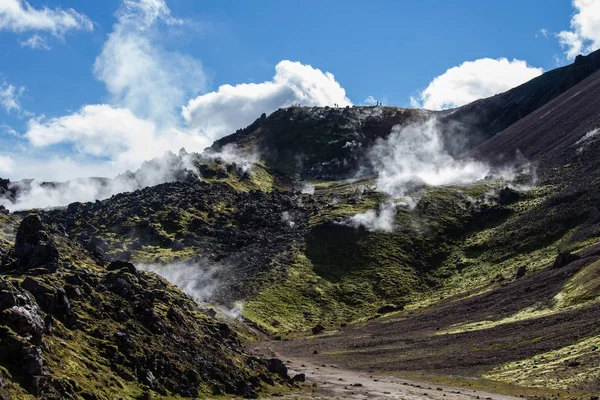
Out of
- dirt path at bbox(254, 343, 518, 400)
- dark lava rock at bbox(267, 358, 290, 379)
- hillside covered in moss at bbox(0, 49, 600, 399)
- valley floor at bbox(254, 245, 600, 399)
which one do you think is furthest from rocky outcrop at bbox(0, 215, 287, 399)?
valley floor at bbox(254, 245, 600, 399)

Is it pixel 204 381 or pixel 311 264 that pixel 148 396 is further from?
pixel 311 264

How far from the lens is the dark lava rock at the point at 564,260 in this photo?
142 meters

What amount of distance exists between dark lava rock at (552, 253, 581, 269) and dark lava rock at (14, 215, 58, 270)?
408 feet

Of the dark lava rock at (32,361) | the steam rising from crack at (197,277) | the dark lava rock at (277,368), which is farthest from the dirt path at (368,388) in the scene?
the steam rising from crack at (197,277)

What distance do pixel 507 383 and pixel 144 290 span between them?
56097 mm

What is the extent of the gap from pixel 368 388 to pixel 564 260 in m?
84.9

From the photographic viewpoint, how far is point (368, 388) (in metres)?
84.1

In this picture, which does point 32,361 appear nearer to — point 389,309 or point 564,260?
point 389,309

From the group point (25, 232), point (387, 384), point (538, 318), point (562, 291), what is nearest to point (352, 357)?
point (387, 384)

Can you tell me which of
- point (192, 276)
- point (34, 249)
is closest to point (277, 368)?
point (34, 249)

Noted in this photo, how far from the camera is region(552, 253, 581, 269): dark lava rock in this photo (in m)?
142

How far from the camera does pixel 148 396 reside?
5156 centimetres

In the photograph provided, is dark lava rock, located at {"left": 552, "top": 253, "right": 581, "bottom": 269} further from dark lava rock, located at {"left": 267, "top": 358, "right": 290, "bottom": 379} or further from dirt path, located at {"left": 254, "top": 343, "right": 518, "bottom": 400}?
dark lava rock, located at {"left": 267, "top": 358, "right": 290, "bottom": 379}

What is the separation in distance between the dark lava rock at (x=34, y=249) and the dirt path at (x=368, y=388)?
35.5m
